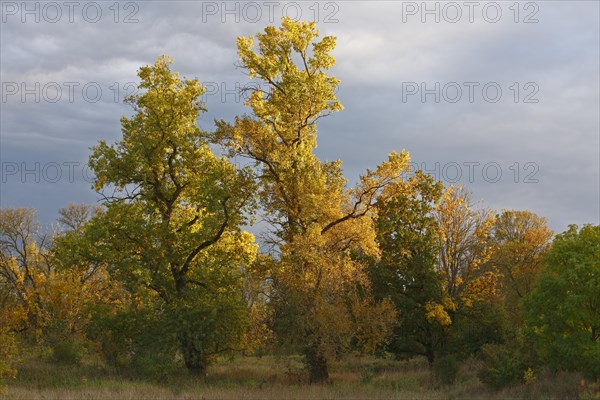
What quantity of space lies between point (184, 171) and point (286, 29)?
32.1ft

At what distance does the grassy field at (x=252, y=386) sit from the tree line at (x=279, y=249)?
50.1 inches

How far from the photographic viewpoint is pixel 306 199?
3028 cm

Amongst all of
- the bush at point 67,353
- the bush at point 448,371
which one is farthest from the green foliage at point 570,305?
the bush at point 67,353

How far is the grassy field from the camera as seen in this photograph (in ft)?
80.6

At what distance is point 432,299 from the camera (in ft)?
122

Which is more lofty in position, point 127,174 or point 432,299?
point 127,174

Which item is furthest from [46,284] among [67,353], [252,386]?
[252,386]

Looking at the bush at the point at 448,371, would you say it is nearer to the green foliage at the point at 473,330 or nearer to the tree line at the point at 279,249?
the tree line at the point at 279,249

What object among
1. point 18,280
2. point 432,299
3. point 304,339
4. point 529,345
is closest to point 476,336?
point 432,299

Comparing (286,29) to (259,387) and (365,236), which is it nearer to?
(365,236)

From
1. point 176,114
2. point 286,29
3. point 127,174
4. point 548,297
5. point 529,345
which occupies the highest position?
point 286,29

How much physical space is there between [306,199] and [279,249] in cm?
296

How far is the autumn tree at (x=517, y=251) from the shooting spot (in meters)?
49.2

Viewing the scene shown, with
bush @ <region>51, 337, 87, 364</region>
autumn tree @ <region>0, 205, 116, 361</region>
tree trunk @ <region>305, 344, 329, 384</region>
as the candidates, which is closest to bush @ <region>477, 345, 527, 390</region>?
tree trunk @ <region>305, 344, 329, 384</region>
